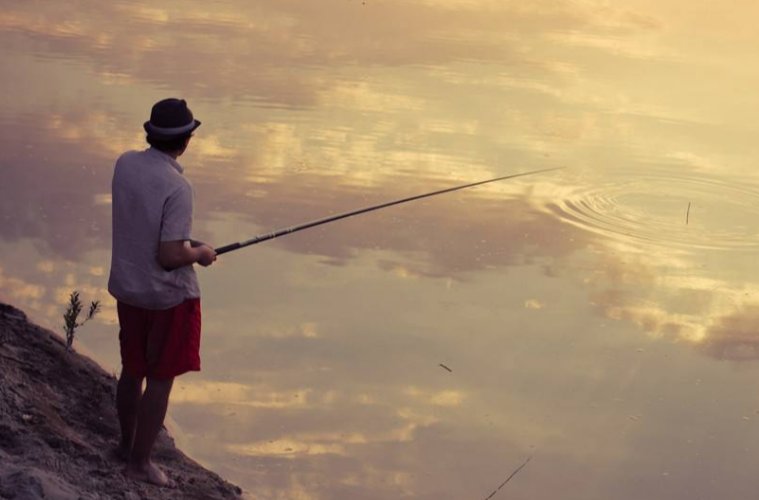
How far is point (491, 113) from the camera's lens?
12.1 meters

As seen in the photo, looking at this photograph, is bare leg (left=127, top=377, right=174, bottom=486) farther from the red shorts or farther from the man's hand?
the man's hand

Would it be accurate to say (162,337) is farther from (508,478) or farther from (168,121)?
(508,478)

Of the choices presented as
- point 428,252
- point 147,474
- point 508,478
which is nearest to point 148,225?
point 147,474

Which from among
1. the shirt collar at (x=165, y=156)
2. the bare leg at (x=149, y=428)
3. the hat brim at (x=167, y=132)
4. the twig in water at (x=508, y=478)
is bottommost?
the twig in water at (x=508, y=478)

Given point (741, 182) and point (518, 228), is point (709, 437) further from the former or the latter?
point (741, 182)

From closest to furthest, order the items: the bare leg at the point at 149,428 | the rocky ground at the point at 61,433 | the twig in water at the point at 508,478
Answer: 1. the rocky ground at the point at 61,433
2. the bare leg at the point at 149,428
3. the twig in water at the point at 508,478

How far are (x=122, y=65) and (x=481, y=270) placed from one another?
19.3ft

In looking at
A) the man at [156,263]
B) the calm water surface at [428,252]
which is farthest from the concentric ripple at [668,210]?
the man at [156,263]

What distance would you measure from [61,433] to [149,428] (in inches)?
15.5

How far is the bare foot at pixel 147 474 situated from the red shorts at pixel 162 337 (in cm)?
34

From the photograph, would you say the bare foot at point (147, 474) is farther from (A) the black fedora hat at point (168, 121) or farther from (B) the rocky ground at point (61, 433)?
(A) the black fedora hat at point (168, 121)

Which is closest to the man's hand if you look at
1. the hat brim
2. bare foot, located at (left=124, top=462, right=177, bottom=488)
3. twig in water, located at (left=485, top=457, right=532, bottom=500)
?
the hat brim

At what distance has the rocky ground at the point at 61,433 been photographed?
456cm

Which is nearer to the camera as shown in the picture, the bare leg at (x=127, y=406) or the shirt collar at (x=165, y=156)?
the shirt collar at (x=165, y=156)
